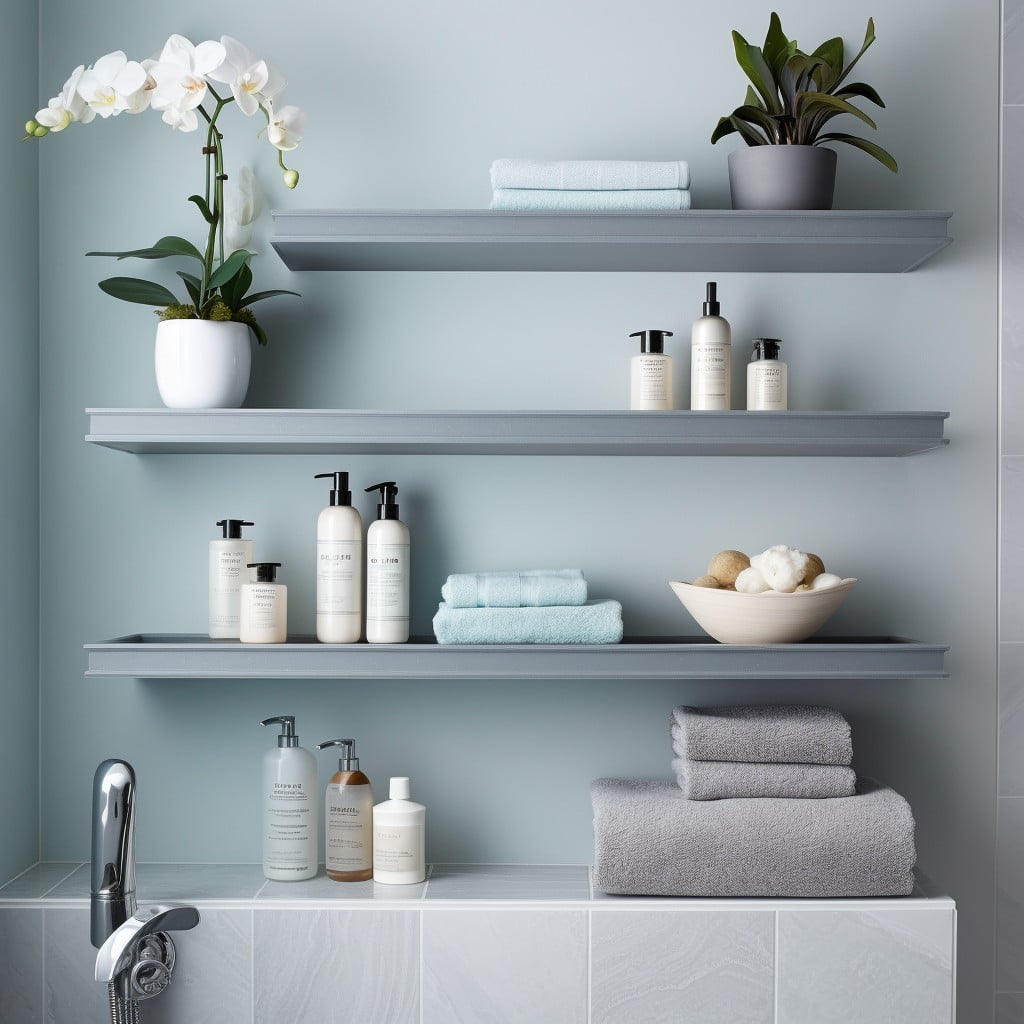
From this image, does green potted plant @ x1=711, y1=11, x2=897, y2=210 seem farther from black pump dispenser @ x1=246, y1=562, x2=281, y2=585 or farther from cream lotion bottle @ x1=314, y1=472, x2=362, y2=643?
black pump dispenser @ x1=246, y1=562, x2=281, y2=585

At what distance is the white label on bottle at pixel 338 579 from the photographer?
148cm

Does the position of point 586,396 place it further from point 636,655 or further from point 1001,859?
point 1001,859

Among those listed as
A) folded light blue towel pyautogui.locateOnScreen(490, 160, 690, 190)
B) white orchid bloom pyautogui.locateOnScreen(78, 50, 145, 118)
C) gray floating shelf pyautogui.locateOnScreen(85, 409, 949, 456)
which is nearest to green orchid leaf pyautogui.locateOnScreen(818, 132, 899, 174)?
folded light blue towel pyautogui.locateOnScreen(490, 160, 690, 190)

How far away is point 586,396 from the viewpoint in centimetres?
161

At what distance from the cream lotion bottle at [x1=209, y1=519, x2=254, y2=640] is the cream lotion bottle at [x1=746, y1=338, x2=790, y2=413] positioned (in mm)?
745

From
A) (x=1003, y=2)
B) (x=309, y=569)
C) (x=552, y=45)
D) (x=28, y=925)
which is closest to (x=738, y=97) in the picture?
(x=552, y=45)

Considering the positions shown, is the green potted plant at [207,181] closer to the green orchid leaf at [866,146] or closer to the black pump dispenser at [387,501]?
the black pump dispenser at [387,501]

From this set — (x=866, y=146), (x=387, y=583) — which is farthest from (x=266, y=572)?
(x=866, y=146)

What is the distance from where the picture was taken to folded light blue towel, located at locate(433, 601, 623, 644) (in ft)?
4.68

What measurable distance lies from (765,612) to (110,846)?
877mm

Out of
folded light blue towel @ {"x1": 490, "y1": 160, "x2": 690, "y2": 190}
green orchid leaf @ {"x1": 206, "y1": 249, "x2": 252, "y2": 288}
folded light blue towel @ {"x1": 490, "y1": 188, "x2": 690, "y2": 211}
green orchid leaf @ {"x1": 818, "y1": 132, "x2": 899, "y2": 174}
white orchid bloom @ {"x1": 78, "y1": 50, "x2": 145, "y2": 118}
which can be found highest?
white orchid bloom @ {"x1": 78, "y1": 50, "x2": 145, "y2": 118}

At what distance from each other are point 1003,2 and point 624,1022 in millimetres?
1542

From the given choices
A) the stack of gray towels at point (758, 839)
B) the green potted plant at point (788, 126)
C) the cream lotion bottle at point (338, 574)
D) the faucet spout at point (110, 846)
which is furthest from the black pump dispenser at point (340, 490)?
the green potted plant at point (788, 126)

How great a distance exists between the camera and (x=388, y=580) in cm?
148
